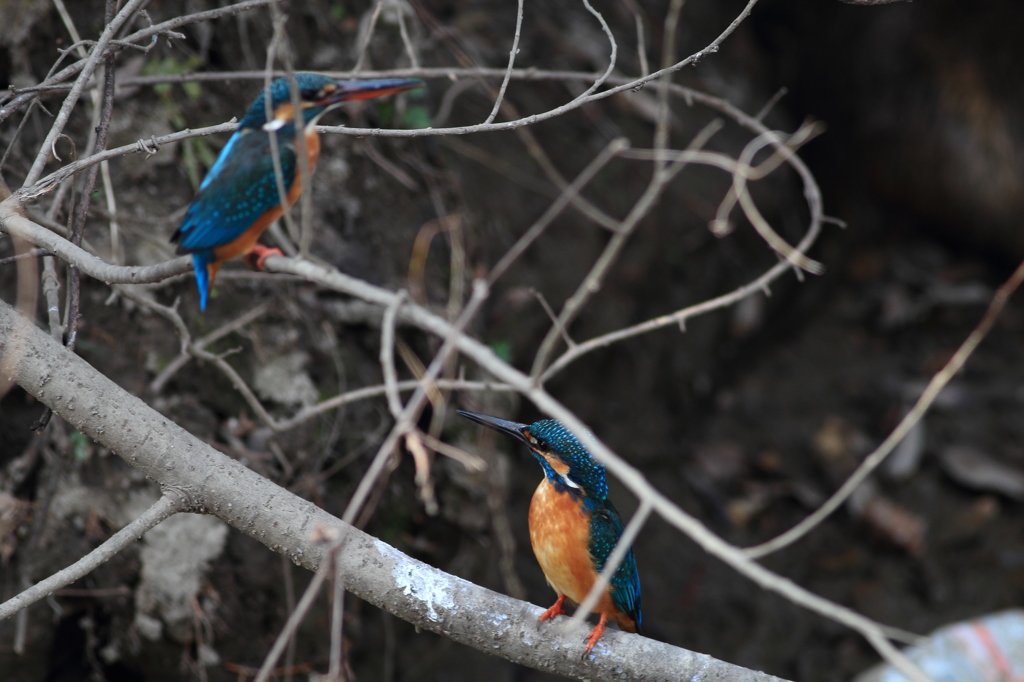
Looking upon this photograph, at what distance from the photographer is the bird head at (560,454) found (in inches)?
91.0

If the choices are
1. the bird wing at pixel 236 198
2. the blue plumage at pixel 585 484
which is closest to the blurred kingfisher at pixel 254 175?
the bird wing at pixel 236 198

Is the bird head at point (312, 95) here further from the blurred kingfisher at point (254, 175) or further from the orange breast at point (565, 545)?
the orange breast at point (565, 545)

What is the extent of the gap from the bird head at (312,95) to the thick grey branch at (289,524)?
2.21 ft

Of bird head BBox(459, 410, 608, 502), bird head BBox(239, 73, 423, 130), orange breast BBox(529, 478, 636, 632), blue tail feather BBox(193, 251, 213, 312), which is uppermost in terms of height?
bird head BBox(239, 73, 423, 130)

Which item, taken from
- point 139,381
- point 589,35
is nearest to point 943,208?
point 589,35

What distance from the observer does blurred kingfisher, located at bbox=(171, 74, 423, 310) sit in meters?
1.63

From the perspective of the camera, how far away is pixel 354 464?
10.0 ft

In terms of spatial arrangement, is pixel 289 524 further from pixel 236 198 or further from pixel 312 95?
pixel 312 95

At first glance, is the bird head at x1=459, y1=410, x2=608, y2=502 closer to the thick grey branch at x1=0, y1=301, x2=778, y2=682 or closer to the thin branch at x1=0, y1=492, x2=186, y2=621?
the thick grey branch at x1=0, y1=301, x2=778, y2=682

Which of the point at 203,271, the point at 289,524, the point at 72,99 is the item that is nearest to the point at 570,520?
the point at 289,524

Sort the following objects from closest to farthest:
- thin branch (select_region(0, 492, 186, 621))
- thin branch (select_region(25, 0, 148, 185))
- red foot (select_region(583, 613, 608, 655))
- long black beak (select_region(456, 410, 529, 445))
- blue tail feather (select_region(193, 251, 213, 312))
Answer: thin branch (select_region(0, 492, 186, 621)) < blue tail feather (select_region(193, 251, 213, 312)) < thin branch (select_region(25, 0, 148, 185)) < red foot (select_region(583, 613, 608, 655)) < long black beak (select_region(456, 410, 529, 445))

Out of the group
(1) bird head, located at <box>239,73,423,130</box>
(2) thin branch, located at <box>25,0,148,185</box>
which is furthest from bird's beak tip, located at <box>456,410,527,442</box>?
(2) thin branch, located at <box>25,0,148,185</box>

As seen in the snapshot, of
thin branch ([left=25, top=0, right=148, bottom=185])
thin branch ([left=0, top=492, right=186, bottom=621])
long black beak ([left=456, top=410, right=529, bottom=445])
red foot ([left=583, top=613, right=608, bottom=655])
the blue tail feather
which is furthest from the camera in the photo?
long black beak ([left=456, top=410, right=529, bottom=445])

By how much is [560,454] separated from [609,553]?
1.05 feet
